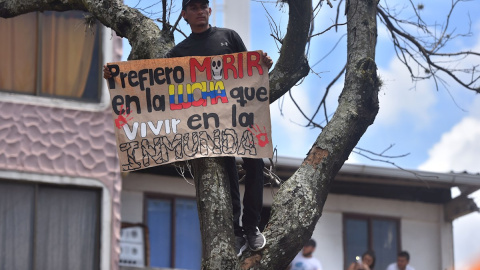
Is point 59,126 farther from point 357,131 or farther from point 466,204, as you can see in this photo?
point 357,131

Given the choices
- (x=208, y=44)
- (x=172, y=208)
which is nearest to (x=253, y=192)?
(x=208, y=44)

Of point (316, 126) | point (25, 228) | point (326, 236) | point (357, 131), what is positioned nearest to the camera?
point (357, 131)

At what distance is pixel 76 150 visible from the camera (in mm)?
19094

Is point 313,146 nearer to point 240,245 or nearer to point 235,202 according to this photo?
point 235,202

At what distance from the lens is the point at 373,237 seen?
2348 centimetres

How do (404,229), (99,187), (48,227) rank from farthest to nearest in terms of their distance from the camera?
(404,229)
(99,187)
(48,227)

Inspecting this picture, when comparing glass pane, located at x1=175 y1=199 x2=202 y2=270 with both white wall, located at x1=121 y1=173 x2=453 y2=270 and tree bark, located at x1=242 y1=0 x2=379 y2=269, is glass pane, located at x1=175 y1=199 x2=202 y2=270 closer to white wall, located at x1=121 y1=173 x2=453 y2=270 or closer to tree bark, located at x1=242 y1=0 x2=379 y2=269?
white wall, located at x1=121 y1=173 x2=453 y2=270

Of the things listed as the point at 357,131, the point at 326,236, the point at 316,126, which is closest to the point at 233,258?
the point at 357,131

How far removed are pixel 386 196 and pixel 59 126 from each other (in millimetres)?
7254

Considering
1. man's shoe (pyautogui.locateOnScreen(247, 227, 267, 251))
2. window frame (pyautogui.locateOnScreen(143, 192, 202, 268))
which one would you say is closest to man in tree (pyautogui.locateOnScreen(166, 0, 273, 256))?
man's shoe (pyautogui.locateOnScreen(247, 227, 267, 251))

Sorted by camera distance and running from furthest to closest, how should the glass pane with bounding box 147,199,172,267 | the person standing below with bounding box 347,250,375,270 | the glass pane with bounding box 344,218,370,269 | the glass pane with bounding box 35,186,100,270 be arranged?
the glass pane with bounding box 344,218,370,269, the glass pane with bounding box 147,199,172,267, the glass pane with bounding box 35,186,100,270, the person standing below with bounding box 347,250,375,270

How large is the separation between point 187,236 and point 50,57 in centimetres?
430

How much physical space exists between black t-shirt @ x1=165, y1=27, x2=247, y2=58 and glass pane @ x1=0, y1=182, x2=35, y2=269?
939cm

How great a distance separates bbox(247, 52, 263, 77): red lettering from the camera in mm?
9812
